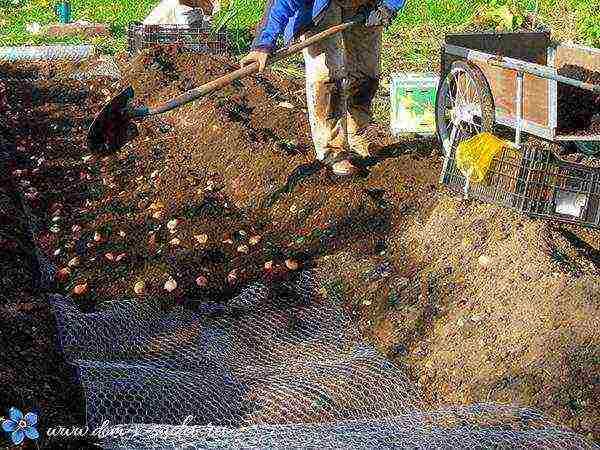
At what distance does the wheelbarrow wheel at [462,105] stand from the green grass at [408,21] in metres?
3.26

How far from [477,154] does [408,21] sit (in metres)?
7.24

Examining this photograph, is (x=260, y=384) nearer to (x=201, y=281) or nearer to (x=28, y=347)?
(x=28, y=347)

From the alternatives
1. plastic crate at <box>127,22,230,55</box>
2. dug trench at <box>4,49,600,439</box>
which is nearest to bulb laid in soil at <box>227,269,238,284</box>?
dug trench at <box>4,49,600,439</box>

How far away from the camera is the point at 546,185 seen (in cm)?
452

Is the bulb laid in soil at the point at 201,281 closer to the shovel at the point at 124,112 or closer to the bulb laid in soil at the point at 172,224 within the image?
the bulb laid in soil at the point at 172,224

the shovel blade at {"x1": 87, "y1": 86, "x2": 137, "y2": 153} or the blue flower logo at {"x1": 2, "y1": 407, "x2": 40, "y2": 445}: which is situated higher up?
the shovel blade at {"x1": 87, "y1": 86, "x2": 137, "y2": 153}

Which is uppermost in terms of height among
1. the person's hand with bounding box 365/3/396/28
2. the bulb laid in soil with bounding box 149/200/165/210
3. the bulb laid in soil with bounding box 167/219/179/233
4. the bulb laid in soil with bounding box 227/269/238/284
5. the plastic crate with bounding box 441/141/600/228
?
the person's hand with bounding box 365/3/396/28

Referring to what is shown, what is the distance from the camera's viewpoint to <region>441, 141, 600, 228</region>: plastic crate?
448 cm

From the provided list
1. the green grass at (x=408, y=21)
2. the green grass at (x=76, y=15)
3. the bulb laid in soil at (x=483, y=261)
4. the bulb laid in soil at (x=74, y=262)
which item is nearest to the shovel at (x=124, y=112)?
the bulb laid in soil at (x=74, y=262)

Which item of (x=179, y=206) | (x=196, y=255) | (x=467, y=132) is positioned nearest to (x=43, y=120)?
(x=179, y=206)

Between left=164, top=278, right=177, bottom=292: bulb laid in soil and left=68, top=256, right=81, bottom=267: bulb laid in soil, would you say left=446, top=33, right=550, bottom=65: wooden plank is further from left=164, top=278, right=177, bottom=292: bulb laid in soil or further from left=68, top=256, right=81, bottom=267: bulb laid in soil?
left=68, top=256, right=81, bottom=267: bulb laid in soil

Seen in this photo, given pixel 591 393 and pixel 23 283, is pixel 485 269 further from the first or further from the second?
pixel 23 283

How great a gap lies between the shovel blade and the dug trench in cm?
78

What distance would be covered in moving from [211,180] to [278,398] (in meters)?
3.06
